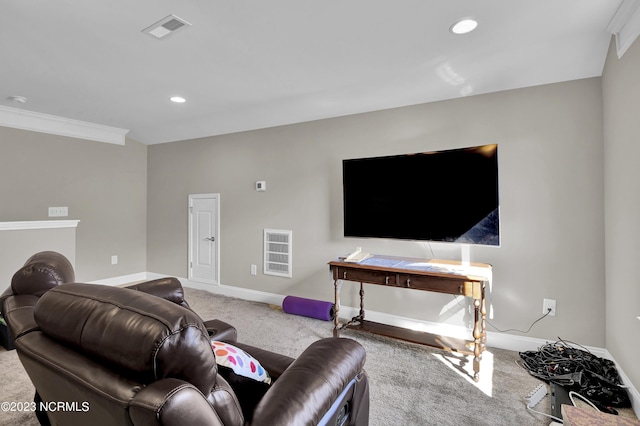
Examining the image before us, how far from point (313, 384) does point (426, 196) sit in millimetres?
2275

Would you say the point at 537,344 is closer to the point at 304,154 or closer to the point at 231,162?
the point at 304,154

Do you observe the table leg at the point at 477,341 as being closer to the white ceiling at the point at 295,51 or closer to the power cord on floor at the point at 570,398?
the power cord on floor at the point at 570,398

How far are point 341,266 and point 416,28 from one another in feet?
6.57

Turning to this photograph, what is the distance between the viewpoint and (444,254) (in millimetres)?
3164

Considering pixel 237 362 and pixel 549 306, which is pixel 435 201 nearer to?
pixel 549 306

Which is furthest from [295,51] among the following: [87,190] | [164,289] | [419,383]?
[87,190]

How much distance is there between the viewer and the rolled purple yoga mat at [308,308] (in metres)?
3.57

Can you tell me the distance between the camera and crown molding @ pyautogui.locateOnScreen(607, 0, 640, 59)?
1.87 metres

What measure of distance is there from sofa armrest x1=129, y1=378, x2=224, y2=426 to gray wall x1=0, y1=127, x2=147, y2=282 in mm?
4370

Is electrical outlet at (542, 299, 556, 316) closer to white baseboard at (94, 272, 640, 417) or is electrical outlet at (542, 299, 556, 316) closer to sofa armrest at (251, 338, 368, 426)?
white baseboard at (94, 272, 640, 417)

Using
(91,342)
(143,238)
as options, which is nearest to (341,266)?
(91,342)

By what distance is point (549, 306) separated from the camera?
2.75 m

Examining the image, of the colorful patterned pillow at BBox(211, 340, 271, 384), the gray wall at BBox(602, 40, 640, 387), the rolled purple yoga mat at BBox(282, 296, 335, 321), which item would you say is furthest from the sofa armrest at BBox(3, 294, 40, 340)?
the gray wall at BBox(602, 40, 640, 387)

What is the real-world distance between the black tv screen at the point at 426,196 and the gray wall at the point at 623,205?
75 centimetres
